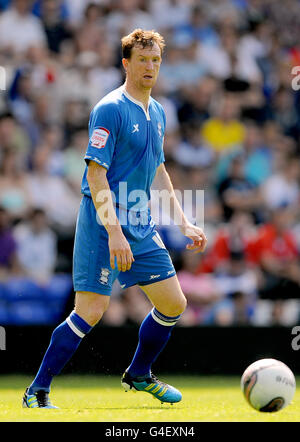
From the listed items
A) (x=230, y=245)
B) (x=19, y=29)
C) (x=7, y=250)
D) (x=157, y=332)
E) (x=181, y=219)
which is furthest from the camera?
(x=19, y=29)

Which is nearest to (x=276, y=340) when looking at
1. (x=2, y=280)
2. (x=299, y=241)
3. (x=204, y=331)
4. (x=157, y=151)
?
(x=204, y=331)

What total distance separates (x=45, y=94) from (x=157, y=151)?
5.38 meters

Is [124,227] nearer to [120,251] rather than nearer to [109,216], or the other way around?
[109,216]

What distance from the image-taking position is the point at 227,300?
924 centimetres

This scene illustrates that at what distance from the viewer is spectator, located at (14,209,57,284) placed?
920cm

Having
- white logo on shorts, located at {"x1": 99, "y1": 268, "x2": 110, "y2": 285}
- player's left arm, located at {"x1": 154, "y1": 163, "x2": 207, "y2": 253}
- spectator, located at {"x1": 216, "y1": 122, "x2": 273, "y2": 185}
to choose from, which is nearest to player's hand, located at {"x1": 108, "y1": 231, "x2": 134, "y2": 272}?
white logo on shorts, located at {"x1": 99, "y1": 268, "x2": 110, "y2": 285}

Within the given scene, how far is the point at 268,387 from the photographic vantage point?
4.66 meters

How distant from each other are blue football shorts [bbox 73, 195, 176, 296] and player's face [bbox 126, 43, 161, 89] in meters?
0.82

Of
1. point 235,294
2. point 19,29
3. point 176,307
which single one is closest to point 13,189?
point 19,29

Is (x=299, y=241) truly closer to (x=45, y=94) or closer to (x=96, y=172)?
(x=45, y=94)

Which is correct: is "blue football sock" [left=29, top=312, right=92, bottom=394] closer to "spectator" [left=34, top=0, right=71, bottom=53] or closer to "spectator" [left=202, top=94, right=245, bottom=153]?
"spectator" [left=202, top=94, right=245, bottom=153]

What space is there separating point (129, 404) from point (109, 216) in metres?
1.43

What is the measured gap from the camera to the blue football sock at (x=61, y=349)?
511cm

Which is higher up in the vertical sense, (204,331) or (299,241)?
(299,241)
